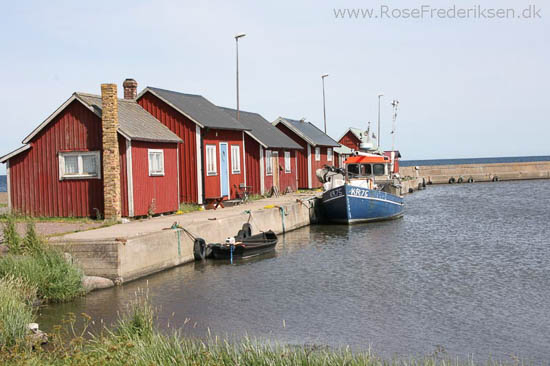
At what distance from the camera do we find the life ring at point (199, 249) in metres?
22.3

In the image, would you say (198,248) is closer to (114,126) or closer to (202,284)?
(202,284)

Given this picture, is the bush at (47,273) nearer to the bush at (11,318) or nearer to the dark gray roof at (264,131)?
the bush at (11,318)

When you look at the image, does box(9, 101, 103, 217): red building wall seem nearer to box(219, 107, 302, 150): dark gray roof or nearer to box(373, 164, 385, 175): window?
box(219, 107, 302, 150): dark gray roof

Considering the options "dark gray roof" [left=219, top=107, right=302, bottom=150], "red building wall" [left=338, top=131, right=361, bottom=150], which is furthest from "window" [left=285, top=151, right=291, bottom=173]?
"red building wall" [left=338, top=131, right=361, bottom=150]

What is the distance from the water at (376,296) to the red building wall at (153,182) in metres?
5.18

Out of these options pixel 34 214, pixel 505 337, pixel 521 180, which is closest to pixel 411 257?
pixel 505 337

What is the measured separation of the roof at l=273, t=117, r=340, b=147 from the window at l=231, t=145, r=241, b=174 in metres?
13.6

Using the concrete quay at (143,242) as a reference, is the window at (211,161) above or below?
above

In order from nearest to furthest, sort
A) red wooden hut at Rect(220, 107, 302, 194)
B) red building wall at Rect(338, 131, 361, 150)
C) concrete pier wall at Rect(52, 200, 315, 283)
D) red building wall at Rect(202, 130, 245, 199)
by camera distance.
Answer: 1. concrete pier wall at Rect(52, 200, 315, 283)
2. red building wall at Rect(202, 130, 245, 199)
3. red wooden hut at Rect(220, 107, 302, 194)
4. red building wall at Rect(338, 131, 361, 150)

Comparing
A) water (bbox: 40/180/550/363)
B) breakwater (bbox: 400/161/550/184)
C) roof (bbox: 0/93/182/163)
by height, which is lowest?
water (bbox: 40/180/550/363)

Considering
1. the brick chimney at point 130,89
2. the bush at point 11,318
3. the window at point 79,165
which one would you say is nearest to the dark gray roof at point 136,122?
the brick chimney at point 130,89

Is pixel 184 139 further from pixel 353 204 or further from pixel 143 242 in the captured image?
pixel 143 242

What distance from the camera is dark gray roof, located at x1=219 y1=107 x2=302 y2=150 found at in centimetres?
4106

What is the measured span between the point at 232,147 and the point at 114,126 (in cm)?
1082
